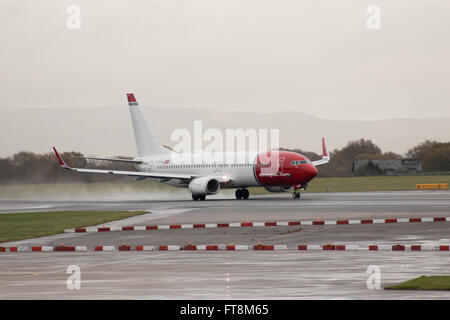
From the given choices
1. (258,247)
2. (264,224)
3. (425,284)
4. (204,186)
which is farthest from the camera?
(204,186)

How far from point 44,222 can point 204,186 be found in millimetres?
26249

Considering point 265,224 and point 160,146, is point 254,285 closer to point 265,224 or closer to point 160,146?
point 265,224

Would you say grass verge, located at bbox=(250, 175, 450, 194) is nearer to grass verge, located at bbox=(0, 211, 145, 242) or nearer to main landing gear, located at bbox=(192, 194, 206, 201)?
main landing gear, located at bbox=(192, 194, 206, 201)

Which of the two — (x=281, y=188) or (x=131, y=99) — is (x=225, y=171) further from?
(x=131, y=99)

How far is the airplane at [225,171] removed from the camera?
68.6 metres

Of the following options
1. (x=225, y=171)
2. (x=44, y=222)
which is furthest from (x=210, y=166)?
(x=44, y=222)

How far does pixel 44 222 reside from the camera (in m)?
47.2

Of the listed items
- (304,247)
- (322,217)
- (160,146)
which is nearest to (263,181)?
(160,146)

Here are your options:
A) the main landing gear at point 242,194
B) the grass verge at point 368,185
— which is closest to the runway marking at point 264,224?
the main landing gear at point 242,194

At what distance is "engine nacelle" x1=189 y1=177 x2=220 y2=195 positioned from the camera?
7231 centimetres

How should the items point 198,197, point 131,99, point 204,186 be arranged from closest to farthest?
point 204,186 → point 198,197 → point 131,99

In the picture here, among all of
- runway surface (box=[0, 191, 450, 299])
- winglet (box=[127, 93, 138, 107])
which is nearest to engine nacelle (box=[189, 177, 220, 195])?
winglet (box=[127, 93, 138, 107])

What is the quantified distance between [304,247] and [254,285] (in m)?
9.85

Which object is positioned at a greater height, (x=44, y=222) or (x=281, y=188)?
(x=281, y=188)
